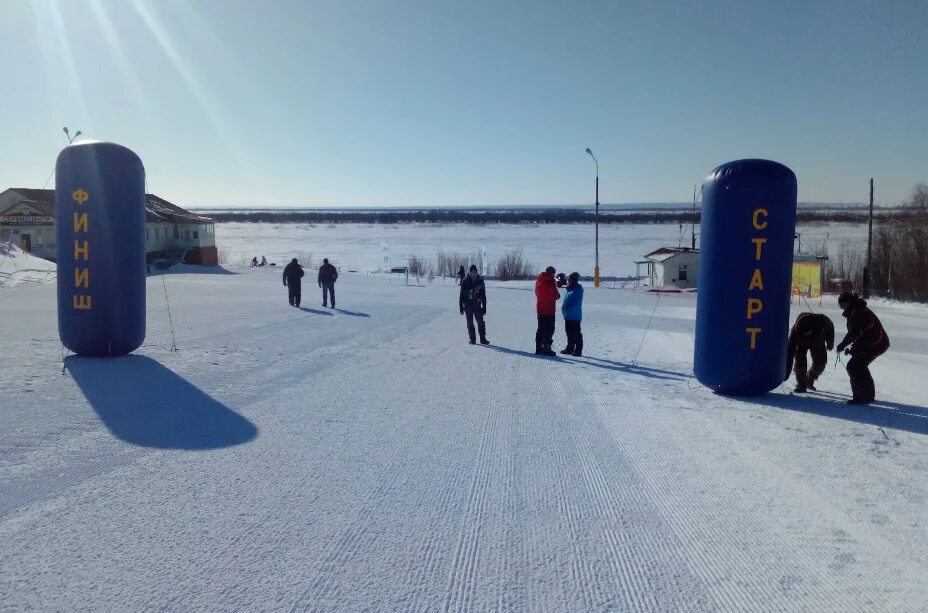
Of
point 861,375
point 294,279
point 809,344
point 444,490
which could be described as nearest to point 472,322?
point 809,344

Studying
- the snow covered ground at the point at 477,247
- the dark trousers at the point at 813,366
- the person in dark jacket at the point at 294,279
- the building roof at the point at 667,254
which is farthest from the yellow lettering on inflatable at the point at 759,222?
the snow covered ground at the point at 477,247

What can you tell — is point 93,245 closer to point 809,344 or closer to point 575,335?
point 575,335

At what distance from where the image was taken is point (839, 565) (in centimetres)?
399

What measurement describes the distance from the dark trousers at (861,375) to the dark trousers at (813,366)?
1.93 feet

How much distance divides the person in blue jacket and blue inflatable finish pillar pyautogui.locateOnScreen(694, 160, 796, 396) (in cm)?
380

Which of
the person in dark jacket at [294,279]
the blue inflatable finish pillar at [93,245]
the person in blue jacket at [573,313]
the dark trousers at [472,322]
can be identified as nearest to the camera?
the blue inflatable finish pillar at [93,245]

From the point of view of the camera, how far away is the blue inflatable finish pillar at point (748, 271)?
818 centimetres

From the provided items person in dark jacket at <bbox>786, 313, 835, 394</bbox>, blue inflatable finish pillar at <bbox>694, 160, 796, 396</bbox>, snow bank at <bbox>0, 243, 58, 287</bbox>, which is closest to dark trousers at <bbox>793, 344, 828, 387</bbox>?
person in dark jacket at <bbox>786, 313, 835, 394</bbox>

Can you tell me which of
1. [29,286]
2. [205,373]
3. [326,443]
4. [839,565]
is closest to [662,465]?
[839,565]

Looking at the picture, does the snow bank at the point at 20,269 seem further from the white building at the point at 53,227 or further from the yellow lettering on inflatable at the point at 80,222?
the yellow lettering on inflatable at the point at 80,222

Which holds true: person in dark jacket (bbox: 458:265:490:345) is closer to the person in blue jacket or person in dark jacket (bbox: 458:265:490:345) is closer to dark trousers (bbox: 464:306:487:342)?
dark trousers (bbox: 464:306:487:342)

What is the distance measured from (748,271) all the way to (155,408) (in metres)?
7.01

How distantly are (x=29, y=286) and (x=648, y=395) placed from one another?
26423mm

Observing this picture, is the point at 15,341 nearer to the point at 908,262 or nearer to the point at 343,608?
the point at 343,608
